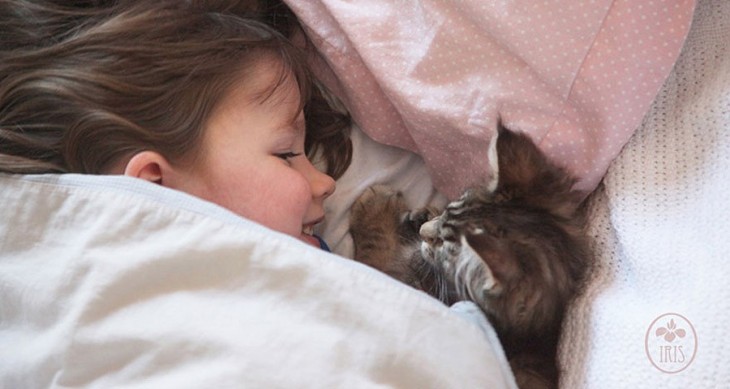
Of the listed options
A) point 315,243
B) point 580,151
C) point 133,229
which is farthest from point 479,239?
point 133,229

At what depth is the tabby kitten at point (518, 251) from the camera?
1.02m

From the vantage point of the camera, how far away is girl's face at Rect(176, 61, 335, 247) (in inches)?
46.0

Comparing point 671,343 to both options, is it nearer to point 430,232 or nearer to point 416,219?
point 430,232

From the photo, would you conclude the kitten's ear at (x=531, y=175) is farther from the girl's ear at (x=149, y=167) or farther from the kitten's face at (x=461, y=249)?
the girl's ear at (x=149, y=167)

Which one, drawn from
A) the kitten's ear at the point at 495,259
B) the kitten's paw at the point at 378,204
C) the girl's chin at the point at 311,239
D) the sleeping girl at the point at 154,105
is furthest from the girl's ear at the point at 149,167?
the kitten's ear at the point at 495,259

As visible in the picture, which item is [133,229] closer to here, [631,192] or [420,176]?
[420,176]

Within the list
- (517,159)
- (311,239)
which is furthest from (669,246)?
(311,239)

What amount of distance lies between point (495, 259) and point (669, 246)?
260mm

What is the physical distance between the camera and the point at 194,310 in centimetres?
96

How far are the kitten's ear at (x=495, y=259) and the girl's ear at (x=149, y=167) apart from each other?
51 centimetres

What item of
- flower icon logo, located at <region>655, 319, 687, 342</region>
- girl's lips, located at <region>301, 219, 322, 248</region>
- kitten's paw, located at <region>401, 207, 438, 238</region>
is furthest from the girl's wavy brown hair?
flower icon logo, located at <region>655, 319, 687, 342</region>

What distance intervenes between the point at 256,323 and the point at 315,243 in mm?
368

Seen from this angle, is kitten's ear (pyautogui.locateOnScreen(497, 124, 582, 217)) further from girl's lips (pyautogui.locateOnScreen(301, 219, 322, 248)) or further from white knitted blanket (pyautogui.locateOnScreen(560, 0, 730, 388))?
girl's lips (pyautogui.locateOnScreen(301, 219, 322, 248))

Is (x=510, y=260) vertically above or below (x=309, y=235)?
above
